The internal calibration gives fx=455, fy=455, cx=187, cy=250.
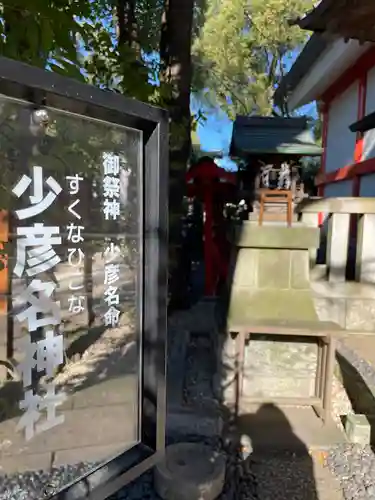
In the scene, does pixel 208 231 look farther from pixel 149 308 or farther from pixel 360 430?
pixel 149 308

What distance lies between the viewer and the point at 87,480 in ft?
4.82

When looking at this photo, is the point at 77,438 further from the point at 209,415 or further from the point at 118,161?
the point at 209,415

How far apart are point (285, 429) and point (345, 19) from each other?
3727 millimetres

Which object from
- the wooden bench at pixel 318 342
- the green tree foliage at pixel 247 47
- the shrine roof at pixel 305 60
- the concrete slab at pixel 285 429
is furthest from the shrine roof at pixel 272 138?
the green tree foliage at pixel 247 47

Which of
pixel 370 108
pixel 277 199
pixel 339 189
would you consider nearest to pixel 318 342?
pixel 277 199

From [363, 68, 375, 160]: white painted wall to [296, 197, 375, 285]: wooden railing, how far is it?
7.61 feet

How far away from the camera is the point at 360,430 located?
3732 mm

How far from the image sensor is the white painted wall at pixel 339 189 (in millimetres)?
8123

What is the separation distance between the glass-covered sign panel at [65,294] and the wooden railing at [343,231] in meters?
3.84

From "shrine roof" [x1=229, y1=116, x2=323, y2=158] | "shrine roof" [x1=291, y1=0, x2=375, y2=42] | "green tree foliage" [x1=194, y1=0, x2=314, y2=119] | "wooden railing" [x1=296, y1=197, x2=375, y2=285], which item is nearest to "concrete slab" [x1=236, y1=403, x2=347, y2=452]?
"wooden railing" [x1=296, y1=197, x2=375, y2=285]

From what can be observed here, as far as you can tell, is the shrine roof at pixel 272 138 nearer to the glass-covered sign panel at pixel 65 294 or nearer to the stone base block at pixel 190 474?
the stone base block at pixel 190 474

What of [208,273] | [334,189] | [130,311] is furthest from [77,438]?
[334,189]

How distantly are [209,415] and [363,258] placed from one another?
2589mm

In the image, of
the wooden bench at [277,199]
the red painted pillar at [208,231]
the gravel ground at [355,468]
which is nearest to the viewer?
the gravel ground at [355,468]
